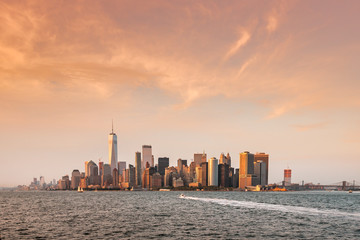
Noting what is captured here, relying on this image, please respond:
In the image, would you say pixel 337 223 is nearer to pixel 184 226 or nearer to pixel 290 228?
pixel 290 228

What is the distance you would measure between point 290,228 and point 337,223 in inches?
744

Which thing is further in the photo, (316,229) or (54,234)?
(316,229)

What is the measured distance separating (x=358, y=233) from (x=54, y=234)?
65.1m

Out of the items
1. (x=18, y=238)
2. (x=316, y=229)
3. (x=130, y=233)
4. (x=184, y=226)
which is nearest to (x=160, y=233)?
(x=130, y=233)

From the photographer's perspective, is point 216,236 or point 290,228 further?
point 290,228

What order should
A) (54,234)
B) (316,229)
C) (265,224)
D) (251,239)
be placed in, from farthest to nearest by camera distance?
1. (265,224)
2. (316,229)
3. (54,234)
4. (251,239)

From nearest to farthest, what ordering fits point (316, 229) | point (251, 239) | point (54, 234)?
point (251, 239) < point (54, 234) < point (316, 229)

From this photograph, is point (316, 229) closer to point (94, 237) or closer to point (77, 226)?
point (94, 237)

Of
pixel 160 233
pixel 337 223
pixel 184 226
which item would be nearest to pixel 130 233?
pixel 160 233

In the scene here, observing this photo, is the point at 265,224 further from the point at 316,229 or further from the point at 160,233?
the point at 160,233

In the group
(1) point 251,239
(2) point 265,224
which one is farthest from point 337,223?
(1) point 251,239

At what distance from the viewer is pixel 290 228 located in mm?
75250

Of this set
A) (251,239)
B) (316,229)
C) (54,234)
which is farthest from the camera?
(316,229)

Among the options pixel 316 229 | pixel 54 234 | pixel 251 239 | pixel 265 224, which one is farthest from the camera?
pixel 265 224
